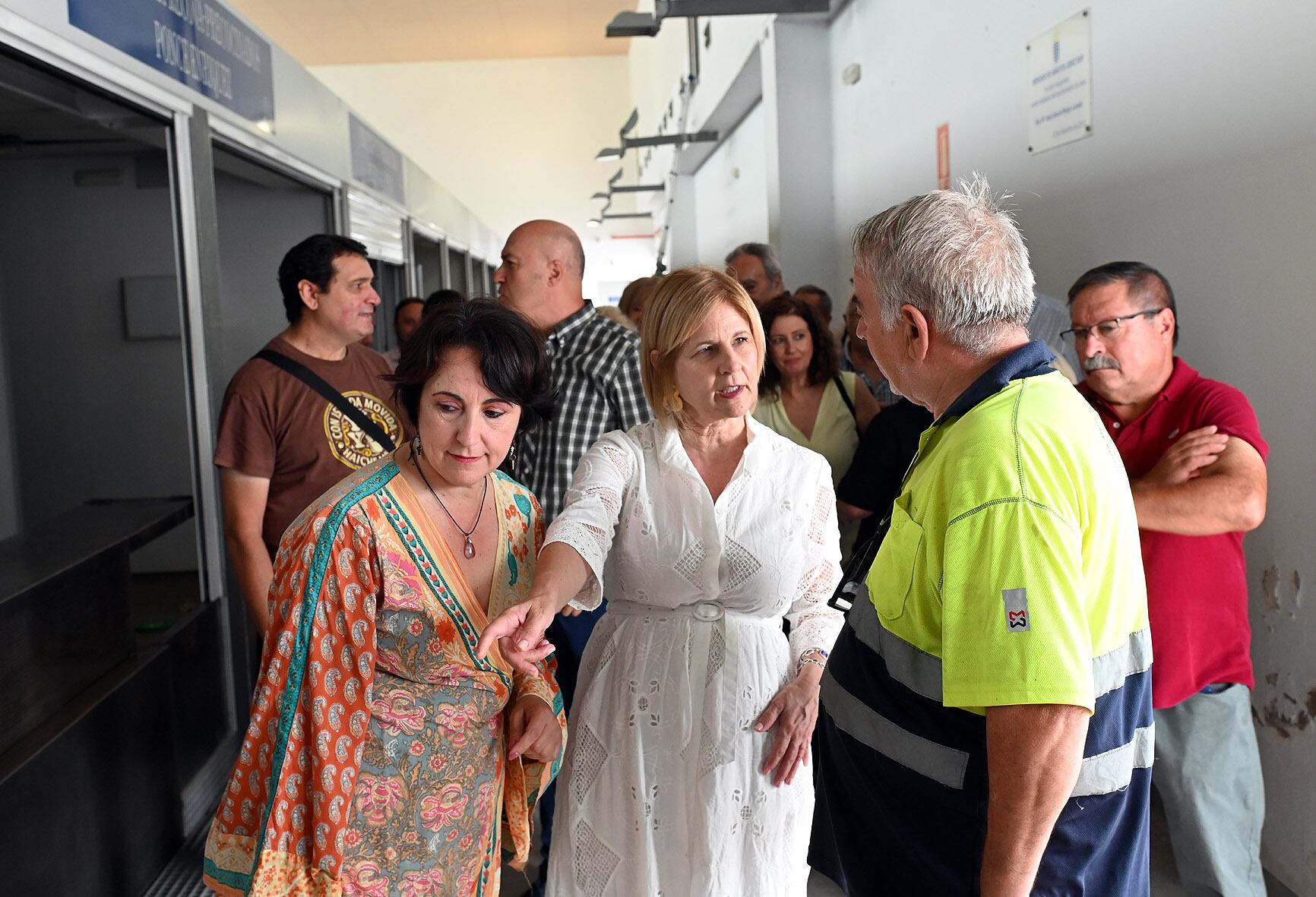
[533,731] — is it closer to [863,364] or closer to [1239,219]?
[1239,219]

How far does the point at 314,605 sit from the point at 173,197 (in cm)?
264

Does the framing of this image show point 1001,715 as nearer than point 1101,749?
Yes

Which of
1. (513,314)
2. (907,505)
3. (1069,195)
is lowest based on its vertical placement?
(907,505)

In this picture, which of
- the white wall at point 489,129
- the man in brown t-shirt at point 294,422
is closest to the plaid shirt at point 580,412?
the man in brown t-shirt at point 294,422

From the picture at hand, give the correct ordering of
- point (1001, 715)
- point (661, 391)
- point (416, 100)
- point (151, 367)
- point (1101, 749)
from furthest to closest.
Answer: point (416, 100) < point (151, 367) < point (661, 391) < point (1101, 749) < point (1001, 715)

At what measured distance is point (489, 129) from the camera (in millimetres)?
18109

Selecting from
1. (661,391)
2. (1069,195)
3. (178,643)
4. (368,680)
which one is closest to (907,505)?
(661,391)

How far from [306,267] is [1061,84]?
105 inches

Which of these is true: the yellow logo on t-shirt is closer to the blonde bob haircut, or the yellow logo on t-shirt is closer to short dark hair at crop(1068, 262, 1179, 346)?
the blonde bob haircut

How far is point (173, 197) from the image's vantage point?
11.8 ft

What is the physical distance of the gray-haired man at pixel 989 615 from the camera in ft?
3.68

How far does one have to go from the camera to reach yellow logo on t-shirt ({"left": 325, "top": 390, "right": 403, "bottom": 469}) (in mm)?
3209

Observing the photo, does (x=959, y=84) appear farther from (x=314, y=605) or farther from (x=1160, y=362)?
(x=314, y=605)

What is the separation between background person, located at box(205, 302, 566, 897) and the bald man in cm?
91
